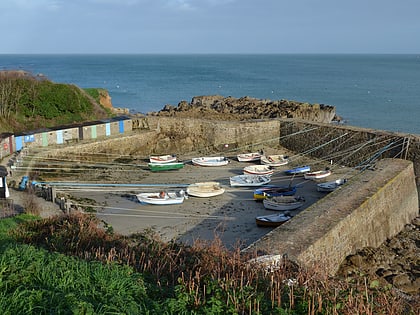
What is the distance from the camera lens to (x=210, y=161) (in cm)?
2334

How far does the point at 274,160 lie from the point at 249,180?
143 inches

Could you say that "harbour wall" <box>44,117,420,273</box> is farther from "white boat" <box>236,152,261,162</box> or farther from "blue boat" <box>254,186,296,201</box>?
"blue boat" <box>254,186,296,201</box>

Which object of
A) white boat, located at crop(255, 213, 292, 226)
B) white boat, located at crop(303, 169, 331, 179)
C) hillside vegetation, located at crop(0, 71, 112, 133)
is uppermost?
hillside vegetation, located at crop(0, 71, 112, 133)

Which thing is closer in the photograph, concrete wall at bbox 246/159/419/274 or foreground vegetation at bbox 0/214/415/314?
foreground vegetation at bbox 0/214/415/314

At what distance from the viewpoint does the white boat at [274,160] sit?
75.3 ft

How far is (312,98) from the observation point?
61.0 metres

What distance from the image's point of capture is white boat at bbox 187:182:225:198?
18328 mm

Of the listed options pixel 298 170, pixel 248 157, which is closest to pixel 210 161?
pixel 248 157

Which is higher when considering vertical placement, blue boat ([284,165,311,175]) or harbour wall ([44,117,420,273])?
harbour wall ([44,117,420,273])

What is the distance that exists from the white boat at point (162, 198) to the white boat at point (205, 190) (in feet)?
1.89

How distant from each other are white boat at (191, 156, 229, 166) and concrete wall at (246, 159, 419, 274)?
820cm

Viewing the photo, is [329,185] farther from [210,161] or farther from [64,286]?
[64,286]

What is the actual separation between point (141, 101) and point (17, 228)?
5221 cm

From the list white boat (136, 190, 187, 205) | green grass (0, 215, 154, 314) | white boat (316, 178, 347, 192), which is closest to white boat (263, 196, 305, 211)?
white boat (316, 178, 347, 192)
